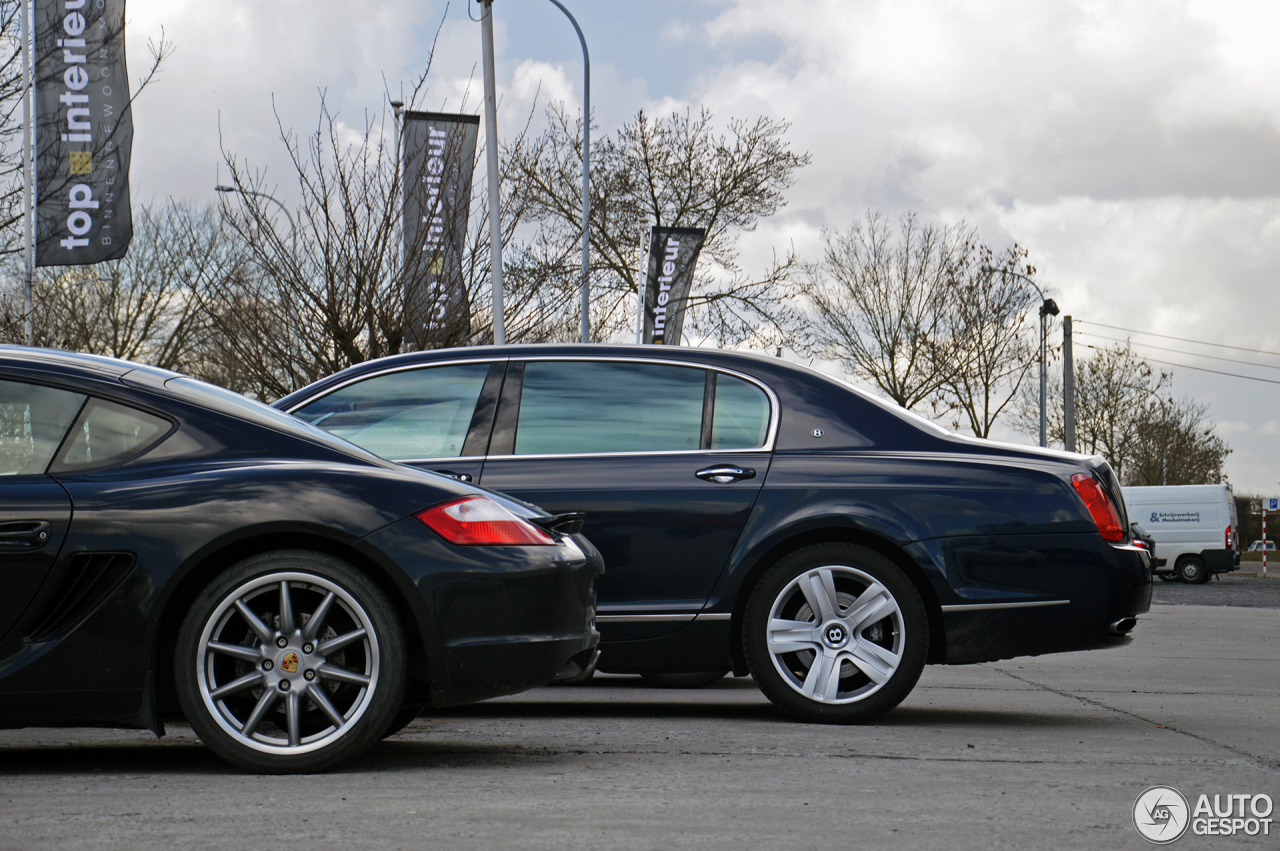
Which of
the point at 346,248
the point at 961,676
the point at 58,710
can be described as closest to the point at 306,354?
the point at 346,248

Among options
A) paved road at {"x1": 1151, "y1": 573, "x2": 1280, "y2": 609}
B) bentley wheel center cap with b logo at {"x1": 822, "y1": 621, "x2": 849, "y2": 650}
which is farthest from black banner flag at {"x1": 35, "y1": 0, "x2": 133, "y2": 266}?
paved road at {"x1": 1151, "y1": 573, "x2": 1280, "y2": 609}

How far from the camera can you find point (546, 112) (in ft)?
119

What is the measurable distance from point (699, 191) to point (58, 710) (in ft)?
112

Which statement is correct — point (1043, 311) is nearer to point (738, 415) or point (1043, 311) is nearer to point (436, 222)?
point (436, 222)

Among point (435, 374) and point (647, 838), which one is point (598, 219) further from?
point (647, 838)

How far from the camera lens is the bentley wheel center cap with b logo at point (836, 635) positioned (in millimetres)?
5688

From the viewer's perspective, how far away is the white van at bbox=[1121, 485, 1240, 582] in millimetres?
33594

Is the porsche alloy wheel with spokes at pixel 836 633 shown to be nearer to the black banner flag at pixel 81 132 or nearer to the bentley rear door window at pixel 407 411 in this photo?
the bentley rear door window at pixel 407 411

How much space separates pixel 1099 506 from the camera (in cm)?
574

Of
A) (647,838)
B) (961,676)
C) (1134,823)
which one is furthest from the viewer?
(961,676)

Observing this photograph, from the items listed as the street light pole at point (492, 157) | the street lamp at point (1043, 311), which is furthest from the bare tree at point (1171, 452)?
the street light pole at point (492, 157)

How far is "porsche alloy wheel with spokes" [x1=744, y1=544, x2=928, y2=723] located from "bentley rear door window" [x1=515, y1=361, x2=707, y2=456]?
0.74m

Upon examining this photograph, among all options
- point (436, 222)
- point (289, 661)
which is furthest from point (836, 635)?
point (436, 222)

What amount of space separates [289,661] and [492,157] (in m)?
13.7
